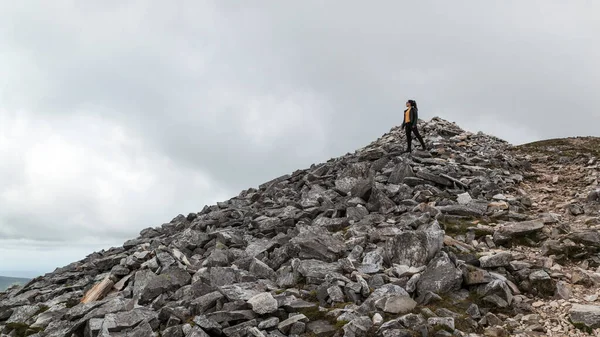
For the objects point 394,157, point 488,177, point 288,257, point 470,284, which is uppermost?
point 394,157

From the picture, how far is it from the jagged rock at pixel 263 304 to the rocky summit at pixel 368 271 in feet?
0.09

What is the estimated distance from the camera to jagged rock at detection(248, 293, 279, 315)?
31.2 feet

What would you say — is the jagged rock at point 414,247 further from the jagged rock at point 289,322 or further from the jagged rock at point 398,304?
the jagged rock at point 289,322

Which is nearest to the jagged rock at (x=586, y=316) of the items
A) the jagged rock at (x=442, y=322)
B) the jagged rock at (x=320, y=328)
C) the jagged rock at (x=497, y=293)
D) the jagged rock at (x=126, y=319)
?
the jagged rock at (x=497, y=293)

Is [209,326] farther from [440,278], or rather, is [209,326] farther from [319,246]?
[440,278]

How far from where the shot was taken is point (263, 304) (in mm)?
9625

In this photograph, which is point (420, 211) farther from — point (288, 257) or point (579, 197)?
point (579, 197)

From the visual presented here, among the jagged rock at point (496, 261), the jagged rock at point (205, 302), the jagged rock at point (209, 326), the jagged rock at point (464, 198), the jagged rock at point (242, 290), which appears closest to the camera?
the jagged rock at point (209, 326)

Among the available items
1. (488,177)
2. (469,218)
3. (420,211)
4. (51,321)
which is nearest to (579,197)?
(488,177)

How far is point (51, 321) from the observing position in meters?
12.8

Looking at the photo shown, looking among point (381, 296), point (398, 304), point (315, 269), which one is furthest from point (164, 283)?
point (398, 304)

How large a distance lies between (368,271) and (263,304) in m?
3.19

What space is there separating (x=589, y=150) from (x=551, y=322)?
25.5 meters

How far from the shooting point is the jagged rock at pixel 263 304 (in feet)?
31.2
